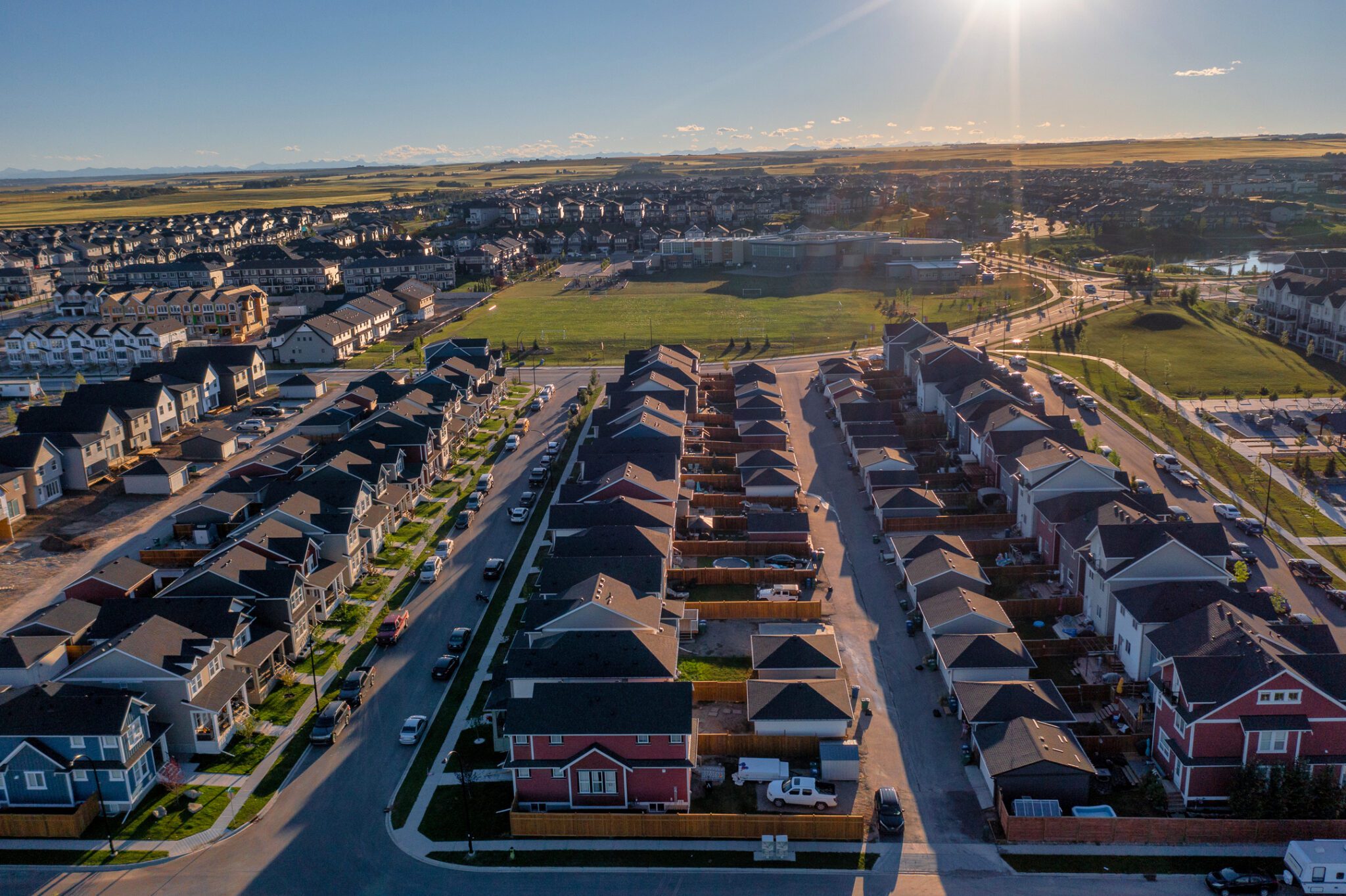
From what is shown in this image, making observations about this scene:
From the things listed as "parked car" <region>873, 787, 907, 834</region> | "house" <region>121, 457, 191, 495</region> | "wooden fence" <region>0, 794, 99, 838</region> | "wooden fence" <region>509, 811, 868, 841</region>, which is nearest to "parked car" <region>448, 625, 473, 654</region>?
"wooden fence" <region>509, 811, 868, 841</region>

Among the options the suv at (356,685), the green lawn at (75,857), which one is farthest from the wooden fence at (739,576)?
the green lawn at (75,857)

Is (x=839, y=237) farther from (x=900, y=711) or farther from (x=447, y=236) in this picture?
(x=900, y=711)

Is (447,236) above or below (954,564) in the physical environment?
above

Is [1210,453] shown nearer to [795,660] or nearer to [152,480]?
[795,660]

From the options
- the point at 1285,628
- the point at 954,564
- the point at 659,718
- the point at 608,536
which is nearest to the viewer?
the point at 659,718

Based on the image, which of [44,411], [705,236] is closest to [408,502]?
[44,411]

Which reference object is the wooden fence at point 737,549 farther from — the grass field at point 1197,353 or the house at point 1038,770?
the grass field at point 1197,353
